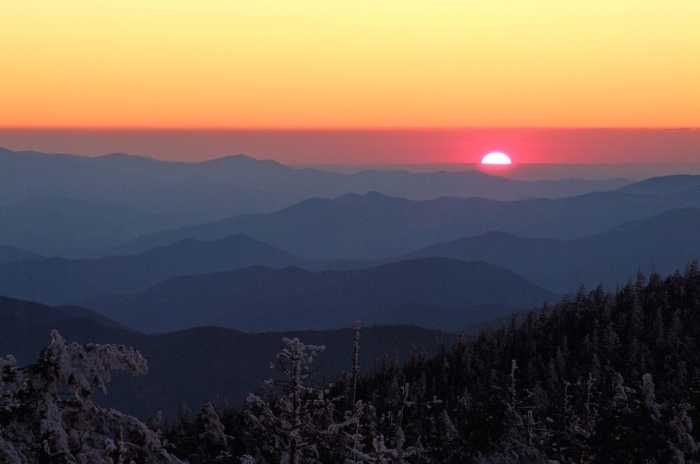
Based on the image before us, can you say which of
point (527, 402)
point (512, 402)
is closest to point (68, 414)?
point (512, 402)

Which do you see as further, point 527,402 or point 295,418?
point 527,402

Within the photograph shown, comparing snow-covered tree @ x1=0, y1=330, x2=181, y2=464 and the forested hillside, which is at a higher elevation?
snow-covered tree @ x1=0, y1=330, x2=181, y2=464

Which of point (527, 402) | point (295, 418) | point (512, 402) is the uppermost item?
point (295, 418)

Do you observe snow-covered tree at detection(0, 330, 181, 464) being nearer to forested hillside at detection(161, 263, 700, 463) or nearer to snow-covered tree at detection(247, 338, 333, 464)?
snow-covered tree at detection(247, 338, 333, 464)

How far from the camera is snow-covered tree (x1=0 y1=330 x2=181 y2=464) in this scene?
26.5 feet

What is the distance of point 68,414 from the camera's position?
8.70 meters

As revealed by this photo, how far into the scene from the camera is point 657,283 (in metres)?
109

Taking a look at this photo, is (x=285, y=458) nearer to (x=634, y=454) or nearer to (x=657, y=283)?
(x=634, y=454)

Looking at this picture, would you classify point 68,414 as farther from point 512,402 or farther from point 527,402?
point 527,402

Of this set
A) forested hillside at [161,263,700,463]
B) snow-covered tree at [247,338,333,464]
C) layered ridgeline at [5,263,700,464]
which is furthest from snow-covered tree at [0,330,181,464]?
forested hillside at [161,263,700,463]

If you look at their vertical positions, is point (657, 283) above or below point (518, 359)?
above

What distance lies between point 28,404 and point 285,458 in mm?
7396

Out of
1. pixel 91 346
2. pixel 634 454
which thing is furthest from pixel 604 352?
pixel 91 346

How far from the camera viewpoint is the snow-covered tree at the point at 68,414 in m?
8.07
